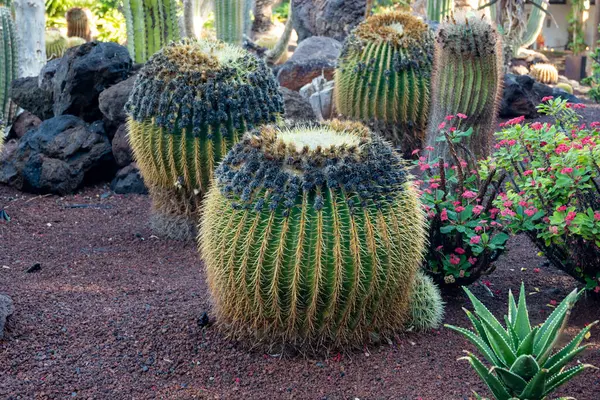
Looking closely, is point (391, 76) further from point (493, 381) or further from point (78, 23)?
point (78, 23)

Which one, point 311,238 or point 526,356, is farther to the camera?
point 311,238

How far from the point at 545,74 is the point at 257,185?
45.7 feet

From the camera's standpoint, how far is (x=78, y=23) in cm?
2259

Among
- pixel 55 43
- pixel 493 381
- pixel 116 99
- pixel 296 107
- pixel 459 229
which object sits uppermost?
pixel 55 43

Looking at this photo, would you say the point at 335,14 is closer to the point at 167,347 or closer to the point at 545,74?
the point at 545,74

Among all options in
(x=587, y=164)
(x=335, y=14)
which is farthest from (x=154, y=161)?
(x=335, y=14)

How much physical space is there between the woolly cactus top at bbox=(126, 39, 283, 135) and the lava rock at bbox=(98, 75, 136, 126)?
1804mm

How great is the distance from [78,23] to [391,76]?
16.9 m

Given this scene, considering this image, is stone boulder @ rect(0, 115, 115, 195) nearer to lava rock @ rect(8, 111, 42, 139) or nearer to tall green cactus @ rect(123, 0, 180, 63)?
lava rock @ rect(8, 111, 42, 139)

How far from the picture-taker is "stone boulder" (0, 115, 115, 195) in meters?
7.79

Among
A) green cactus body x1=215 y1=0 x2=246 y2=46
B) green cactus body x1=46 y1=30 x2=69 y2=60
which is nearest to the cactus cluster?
green cactus body x1=215 y1=0 x2=246 y2=46

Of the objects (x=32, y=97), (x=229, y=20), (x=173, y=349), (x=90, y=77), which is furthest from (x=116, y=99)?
(x=229, y=20)

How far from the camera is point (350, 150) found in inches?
150

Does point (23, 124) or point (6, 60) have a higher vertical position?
point (6, 60)
